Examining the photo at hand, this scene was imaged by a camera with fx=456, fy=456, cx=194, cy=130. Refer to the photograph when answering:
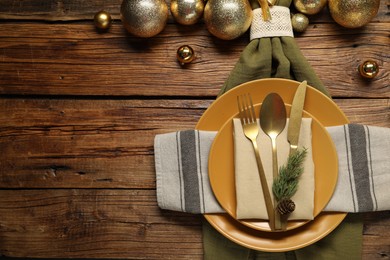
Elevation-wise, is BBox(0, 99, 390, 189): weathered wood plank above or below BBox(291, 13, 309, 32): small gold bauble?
below

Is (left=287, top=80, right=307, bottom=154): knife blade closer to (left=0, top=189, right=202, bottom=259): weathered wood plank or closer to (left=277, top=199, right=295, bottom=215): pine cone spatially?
(left=277, top=199, right=295, bottom=215): pine cone

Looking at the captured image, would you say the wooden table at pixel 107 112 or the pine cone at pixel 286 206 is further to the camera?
the wooden table at pixel 107 112

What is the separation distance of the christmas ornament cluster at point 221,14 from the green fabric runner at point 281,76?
1.4 inches

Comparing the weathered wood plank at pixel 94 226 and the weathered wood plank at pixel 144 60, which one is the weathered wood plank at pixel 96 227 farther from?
the weathered wood plank at pixel 144 60

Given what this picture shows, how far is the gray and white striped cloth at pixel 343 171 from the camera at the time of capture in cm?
78

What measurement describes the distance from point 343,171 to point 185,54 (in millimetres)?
344

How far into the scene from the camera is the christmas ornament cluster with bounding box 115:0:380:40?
783 mm

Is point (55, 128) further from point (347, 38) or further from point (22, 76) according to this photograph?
point (347, 38)

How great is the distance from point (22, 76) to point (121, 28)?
0.21m

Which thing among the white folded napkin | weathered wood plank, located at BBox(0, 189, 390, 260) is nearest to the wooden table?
weathered wood plank, located at BBox(0, 189, 390, 260)

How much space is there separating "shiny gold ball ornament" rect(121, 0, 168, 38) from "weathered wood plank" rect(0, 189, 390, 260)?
29 cm


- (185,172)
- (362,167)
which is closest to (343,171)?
(362,167)

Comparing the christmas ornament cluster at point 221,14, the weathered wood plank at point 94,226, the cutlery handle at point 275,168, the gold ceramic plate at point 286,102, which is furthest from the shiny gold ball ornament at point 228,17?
the weathered wood plank at point 94,226

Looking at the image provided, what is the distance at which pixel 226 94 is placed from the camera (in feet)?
2.54
